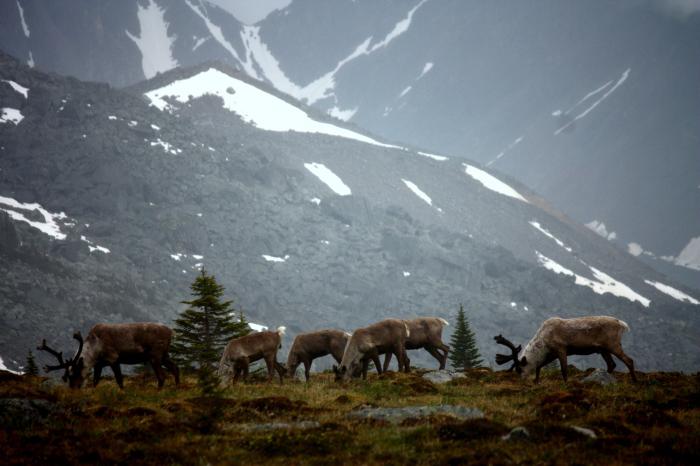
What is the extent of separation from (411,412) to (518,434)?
377 centimetres

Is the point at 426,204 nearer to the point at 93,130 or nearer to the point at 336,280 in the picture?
the point at 336,280

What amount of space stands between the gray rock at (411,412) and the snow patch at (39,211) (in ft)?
435

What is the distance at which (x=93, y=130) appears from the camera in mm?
168250

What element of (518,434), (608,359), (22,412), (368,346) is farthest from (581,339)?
(22,412)

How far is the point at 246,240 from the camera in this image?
157m

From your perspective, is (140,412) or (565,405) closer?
(565,405)

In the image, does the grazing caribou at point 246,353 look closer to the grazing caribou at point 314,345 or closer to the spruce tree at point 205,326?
the grazing caribou at point 314,345

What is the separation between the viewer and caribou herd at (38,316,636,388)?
18484mm

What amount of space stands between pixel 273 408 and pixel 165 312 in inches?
4443

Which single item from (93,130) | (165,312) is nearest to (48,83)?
(93,130)

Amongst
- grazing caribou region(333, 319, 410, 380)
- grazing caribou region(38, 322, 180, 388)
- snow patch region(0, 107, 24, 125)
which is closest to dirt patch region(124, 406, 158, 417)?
grazing caribou region(38, 322, 180, 388)

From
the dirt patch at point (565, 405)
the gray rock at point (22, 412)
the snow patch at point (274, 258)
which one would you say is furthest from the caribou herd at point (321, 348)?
the snow patch at point (274, 258)

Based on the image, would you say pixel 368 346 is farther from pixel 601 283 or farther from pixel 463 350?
pixel 601 283

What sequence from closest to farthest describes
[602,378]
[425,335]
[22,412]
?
[22,412]
[602,378]
[425,335]
